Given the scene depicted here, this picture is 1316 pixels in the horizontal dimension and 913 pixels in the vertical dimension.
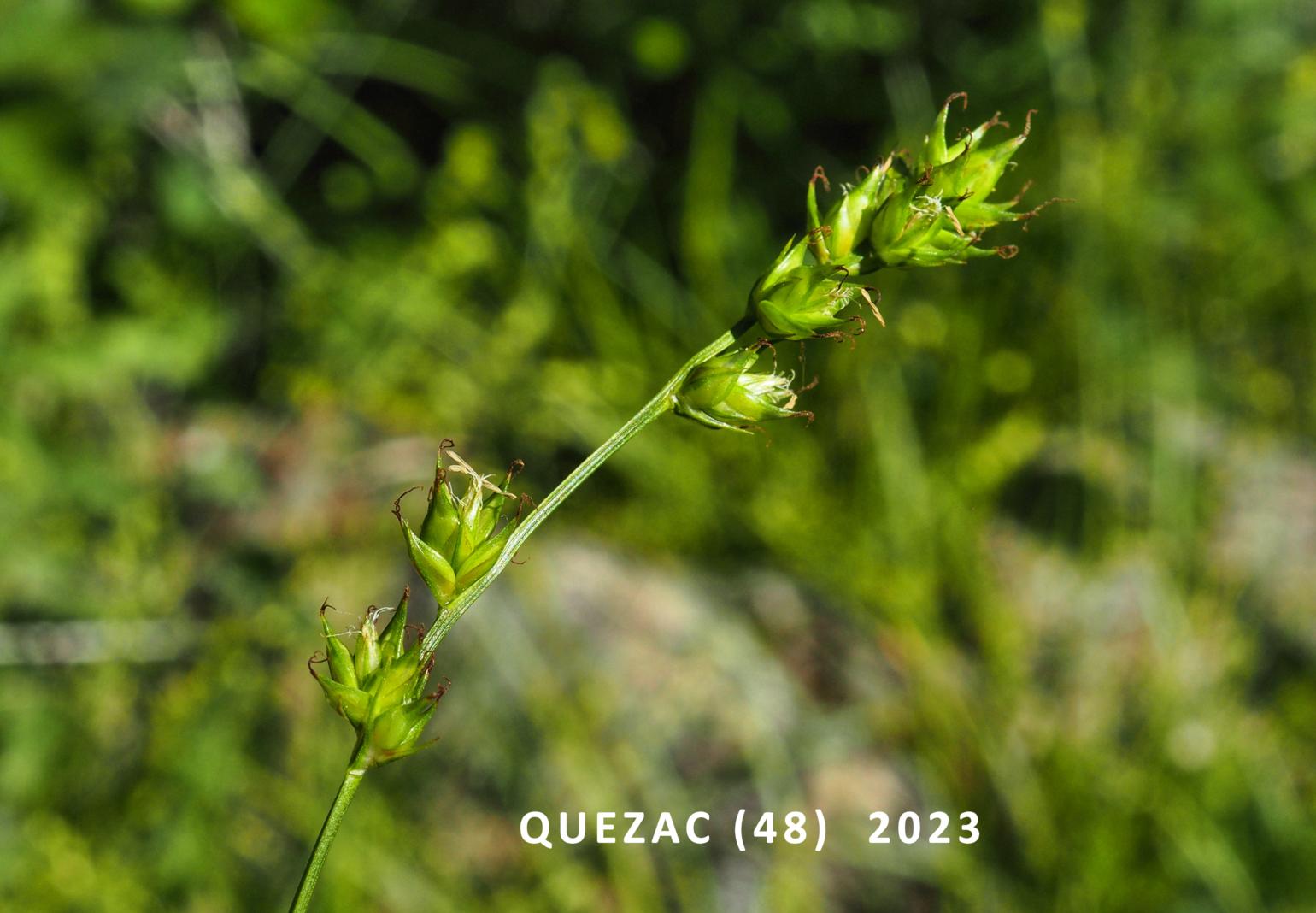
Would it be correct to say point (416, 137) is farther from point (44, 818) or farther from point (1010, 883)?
point (1010, 883)

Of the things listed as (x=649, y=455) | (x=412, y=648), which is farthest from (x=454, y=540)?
(x=649, y=455)

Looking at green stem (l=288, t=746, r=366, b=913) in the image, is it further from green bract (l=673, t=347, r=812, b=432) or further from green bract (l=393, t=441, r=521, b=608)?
green bract (l=673, t=347, r=812, b=432)

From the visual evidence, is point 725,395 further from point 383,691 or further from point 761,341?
point 383,691

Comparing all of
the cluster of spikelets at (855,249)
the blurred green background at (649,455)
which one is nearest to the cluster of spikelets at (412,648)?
the cluster of spikelets at (855,249)

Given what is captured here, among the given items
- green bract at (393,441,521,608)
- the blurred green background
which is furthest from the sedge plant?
the blurred green background

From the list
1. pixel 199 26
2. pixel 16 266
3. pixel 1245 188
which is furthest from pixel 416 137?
pixel 1245 188

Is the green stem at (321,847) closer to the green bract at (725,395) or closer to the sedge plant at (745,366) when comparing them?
the sedge plant at (745,366)
